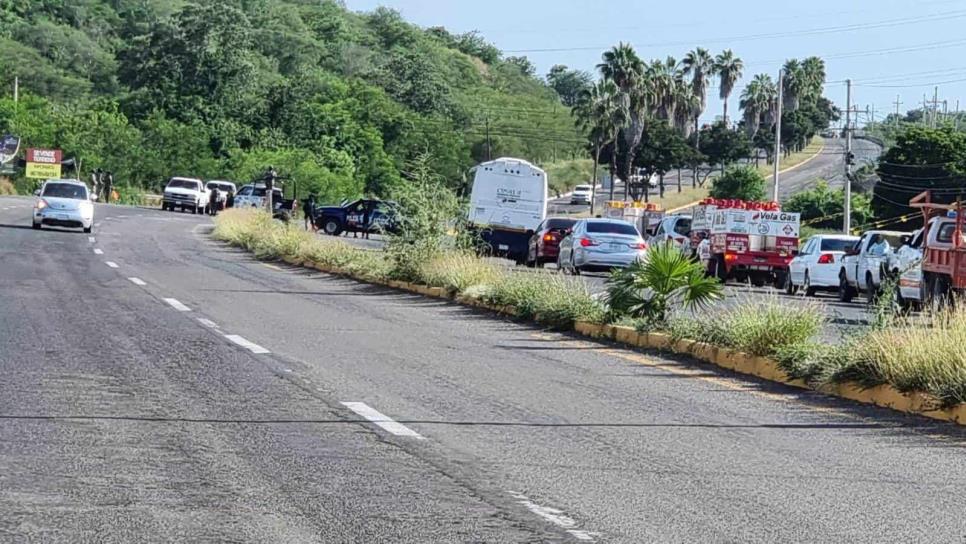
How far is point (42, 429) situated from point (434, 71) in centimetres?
14017

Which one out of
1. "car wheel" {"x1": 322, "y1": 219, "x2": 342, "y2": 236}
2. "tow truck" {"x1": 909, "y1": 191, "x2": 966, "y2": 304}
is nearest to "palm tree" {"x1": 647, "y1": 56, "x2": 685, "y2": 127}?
"car wheel" {"x1": 322, "y1": 219, "x2": 342, "y2": 236}

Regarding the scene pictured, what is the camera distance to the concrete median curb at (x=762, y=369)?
11910mm

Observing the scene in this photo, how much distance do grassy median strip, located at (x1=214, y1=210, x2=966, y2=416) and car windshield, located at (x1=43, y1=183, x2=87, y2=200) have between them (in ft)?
75.3

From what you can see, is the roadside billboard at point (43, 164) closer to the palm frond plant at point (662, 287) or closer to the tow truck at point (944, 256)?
the tow truck at point (944, 256)

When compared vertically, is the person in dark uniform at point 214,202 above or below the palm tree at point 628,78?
below

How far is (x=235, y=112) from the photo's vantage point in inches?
4742

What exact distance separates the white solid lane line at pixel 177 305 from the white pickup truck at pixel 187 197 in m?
56.6

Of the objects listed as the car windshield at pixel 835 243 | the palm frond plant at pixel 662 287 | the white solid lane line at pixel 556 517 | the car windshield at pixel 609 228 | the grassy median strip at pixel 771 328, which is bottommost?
the white solid lane line at pixel 556 517

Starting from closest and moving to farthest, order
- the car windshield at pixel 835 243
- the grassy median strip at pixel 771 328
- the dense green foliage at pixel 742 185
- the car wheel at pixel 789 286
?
the grassy median strip at pixel 771 328 → the car windshield at pixel 835 243 → the car wheel at pixel 789 286 → the dense green foliage at pixel 742 185

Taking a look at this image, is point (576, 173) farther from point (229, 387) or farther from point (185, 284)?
point (229, 387)

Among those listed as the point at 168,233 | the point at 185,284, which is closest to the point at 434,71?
the point at 168,233

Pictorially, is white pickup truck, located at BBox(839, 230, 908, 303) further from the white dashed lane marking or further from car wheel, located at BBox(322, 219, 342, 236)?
car wheel, located at BBox(322, 219, 342, 236)

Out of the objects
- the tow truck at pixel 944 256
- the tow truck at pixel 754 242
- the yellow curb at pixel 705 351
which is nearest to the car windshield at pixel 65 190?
the tow truck at pixel 754 242

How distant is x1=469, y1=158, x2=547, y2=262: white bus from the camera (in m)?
47.4
